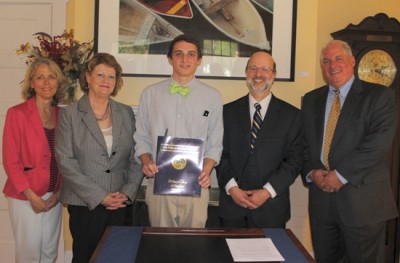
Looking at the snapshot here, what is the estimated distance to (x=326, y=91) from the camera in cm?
273

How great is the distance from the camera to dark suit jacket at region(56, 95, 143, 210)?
2273mm

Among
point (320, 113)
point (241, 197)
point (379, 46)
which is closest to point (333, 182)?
point (320, 113)

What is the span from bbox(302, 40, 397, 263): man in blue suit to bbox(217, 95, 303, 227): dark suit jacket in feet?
0.63

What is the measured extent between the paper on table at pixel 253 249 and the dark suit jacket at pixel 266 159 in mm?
671

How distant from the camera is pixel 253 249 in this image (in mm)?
1682

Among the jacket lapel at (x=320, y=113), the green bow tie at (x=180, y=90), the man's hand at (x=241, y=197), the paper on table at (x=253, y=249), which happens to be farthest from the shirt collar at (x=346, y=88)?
the paper on table at (x=253, y=249)

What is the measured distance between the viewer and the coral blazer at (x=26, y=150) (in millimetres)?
2467

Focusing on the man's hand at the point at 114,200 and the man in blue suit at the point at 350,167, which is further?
the man in blue suit at the point at 350,167

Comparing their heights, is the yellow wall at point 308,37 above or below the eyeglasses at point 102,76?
above

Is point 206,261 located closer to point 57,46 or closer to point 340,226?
point 340,226

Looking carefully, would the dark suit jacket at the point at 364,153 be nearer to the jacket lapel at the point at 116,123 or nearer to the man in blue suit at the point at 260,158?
the man in blue suit at the point at 260,158

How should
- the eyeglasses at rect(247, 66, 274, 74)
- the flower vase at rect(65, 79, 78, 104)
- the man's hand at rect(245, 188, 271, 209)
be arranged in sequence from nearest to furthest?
the man's hand at rect(245, 188, 271, 209)
the eyeglasses at rect(247, 66, 274, 74)
the flower vase at rect(65, 79, 78, 104)

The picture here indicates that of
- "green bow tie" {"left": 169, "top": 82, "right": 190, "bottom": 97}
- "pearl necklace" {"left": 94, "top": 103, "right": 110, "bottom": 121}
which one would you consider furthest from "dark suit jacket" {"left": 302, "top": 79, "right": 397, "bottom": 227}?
"pearl necklace" {"left": 94, "top": 103, "right": 110, "bottom": 121}

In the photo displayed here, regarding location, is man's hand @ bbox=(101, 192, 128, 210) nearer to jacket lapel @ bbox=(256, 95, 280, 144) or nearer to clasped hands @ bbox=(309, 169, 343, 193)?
jacket lapel @ bbox=(256, 95, 280, 144)
